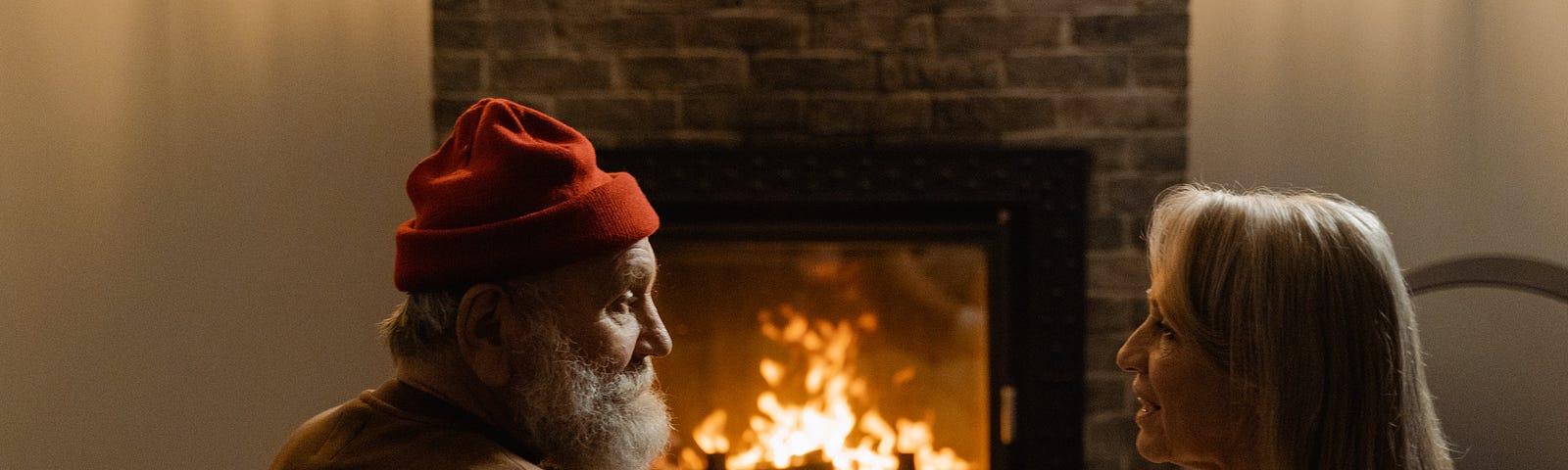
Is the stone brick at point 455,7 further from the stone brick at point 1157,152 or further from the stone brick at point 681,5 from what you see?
the stone brick at point 1157,152

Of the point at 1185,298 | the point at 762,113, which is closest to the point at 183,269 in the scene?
the point at 762,113

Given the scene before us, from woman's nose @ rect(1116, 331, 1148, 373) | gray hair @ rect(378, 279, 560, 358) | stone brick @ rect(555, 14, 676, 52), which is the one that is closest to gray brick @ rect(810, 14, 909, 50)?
stone brick @ rect(555, 14, 676, 52)

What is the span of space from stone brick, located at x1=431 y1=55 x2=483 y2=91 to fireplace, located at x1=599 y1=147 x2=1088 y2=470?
354 millimetres

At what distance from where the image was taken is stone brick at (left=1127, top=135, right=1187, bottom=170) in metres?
2.67

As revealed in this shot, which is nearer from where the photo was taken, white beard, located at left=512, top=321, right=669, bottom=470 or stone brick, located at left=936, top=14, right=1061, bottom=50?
white beard, located at left=512, top=321, right=669, bottom=470

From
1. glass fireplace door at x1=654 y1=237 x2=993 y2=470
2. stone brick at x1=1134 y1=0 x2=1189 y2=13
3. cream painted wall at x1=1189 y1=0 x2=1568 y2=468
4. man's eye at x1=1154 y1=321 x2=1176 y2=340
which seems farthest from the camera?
glass fireplace door at x1=654 y1=237 x2=993 y2=470

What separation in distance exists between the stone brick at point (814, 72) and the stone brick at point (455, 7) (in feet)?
2.12

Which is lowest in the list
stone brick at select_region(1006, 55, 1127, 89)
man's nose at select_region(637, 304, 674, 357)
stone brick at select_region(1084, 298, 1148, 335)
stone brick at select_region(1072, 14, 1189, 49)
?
stone brick at select_region(1084, 298, 1148, 335)

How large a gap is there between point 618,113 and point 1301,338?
191cm

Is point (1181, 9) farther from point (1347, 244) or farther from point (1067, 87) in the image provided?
point (1347, 244)

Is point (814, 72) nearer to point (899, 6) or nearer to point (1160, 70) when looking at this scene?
point (899, 6)

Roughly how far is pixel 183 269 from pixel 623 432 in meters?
1.14

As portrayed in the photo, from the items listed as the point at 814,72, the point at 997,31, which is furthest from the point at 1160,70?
the point at 814,72

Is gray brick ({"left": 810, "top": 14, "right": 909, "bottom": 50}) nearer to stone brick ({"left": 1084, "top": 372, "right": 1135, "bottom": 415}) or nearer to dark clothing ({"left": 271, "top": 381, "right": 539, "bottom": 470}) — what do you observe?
stone brick ({"left": 1084, "top": 372, "right": 1135, "bottom": 415})
